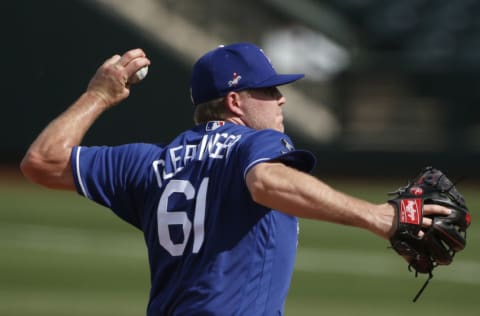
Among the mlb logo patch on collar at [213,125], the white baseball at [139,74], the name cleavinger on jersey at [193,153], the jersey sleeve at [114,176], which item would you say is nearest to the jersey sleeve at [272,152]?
the name cleavinger on jersey at [193,153]

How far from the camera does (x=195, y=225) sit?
12.2ft

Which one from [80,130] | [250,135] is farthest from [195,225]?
[80,130]

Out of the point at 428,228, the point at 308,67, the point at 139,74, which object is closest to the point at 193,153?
the point at 139,74

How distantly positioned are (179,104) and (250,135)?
573 inches

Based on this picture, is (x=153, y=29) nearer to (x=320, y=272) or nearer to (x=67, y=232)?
(x=67, y=232)

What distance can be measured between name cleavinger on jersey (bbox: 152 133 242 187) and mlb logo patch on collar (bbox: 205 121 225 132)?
5cm

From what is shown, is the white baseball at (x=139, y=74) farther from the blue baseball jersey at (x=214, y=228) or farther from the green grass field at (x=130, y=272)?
the green grass field at (x=130, y=272)

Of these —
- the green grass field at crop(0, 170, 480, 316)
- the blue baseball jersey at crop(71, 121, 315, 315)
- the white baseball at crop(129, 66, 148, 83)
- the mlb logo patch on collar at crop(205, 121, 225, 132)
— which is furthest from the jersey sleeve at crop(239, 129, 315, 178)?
the green grass field at crop(0, 170, 480, 316)

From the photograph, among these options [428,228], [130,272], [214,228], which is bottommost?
[130,272]

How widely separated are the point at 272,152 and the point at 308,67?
14322 millimetres

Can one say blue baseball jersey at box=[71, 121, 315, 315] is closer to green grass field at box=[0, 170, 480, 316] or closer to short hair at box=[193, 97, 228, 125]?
short hair at box=[193, 97, 228, 125]

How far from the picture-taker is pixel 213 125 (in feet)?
12.9

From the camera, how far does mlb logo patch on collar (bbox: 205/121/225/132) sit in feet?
12.8

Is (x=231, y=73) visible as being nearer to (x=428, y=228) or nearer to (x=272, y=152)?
(x=272, y=152)
